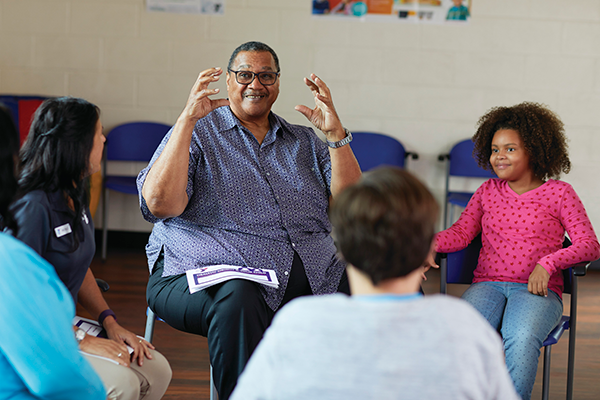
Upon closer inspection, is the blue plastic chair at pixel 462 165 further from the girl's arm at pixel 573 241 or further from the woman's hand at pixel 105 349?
the woman's hand at pixel 105 349

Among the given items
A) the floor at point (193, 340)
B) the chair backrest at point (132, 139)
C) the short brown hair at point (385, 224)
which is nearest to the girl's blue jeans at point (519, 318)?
the floor at point (193, 340)

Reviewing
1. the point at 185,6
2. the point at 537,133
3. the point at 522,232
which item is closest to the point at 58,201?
the point at 522,232

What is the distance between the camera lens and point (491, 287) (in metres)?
1.78

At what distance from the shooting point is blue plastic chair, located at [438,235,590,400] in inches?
65.7

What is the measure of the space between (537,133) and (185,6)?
2.78 m

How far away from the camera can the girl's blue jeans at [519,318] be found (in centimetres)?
155

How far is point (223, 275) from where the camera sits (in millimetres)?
1551

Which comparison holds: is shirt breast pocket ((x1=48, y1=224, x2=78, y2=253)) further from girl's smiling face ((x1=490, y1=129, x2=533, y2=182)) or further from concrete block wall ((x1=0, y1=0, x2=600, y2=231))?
concrete block wall ((x1=0, y1=0, x2=600, y2=231))

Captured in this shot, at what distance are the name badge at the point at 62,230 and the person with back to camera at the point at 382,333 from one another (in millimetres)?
629

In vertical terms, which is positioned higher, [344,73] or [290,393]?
[344,73]

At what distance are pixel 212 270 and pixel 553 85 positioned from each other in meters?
3.22

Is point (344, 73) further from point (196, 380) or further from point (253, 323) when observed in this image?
point (253, 323)

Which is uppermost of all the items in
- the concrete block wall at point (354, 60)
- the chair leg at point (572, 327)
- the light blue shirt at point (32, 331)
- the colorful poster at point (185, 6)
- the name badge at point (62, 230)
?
the colorful poster at point (185, 6)

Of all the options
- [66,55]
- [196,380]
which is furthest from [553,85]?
[66,55]
